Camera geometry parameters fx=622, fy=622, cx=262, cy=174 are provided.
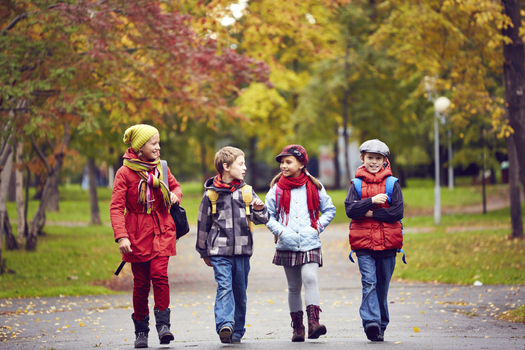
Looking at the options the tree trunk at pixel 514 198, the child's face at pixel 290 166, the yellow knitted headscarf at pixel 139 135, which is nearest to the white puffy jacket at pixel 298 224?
the child's face at pixel 290 166

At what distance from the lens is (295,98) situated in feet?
107

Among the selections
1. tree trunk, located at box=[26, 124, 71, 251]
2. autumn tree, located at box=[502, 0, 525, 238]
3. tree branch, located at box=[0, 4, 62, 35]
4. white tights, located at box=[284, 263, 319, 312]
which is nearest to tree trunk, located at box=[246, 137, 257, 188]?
tree trunk, located at box=[26, 124, 71, 251]

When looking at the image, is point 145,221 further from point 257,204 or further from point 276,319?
point 276,319

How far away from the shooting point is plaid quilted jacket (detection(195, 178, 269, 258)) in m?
5.29

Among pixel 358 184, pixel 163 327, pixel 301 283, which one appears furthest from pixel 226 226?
pixel 358 184

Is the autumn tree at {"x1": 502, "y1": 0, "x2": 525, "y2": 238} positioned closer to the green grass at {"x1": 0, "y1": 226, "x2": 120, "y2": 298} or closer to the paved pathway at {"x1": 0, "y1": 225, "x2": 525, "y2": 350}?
the paved pathway at {"x1": 0, "y1": 225, "x2": 525, "y2": 350}

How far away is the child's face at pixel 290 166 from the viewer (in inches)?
218

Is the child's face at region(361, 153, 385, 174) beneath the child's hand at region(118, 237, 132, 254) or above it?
above

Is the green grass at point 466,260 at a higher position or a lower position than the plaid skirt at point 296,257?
lower

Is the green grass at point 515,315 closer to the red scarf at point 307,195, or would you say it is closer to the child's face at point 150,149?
the red scarf at point 307,195

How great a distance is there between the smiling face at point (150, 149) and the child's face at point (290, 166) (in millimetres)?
1120

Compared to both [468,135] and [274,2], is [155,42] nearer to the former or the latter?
[274,2]

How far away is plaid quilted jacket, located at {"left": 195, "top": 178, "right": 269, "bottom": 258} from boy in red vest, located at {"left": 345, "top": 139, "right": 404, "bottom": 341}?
2.73ft

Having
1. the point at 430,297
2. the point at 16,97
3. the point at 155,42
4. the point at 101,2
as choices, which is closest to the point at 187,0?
the point at 155,42
